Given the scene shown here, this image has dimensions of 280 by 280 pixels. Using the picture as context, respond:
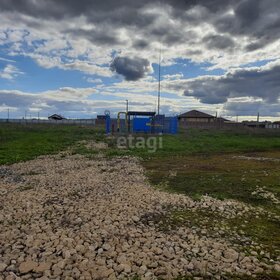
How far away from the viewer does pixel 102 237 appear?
5820 millimetres

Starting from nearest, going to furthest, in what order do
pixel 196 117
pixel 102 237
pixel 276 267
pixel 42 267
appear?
pixel 42 267
pixel 276 267
pixel 102 237
pixel 196 117

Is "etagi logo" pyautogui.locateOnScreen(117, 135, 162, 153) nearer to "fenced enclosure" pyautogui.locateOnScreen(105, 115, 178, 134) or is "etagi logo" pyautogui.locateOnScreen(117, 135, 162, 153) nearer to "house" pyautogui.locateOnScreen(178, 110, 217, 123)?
"fenced enclosure" pyautogui.locateOnScreen(105, 115, 178, 134)

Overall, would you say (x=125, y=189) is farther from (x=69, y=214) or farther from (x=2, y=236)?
(x=2, y=236)

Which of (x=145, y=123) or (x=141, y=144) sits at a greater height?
(x=145, y=123)

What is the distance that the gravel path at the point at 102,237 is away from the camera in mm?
4695

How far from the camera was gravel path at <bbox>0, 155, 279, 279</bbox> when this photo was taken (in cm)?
470

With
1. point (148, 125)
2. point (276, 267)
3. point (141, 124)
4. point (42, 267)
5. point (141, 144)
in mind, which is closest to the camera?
point (42, 267)

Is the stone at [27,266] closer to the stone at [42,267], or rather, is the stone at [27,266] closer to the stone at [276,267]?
the stone at [42,267]

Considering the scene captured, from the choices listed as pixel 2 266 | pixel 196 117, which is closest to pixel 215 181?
pixel 2 266

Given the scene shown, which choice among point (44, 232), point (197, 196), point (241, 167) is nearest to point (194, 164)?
point (241, 167)

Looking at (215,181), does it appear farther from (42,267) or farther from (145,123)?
(145,123)

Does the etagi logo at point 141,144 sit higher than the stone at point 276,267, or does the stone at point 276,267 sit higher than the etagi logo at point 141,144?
the etagi logo at point 141,144

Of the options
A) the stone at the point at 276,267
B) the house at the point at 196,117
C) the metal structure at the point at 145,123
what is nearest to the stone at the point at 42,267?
the stone at the point at 276,267

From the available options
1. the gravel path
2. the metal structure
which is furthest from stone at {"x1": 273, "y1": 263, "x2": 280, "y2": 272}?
the metal structure
